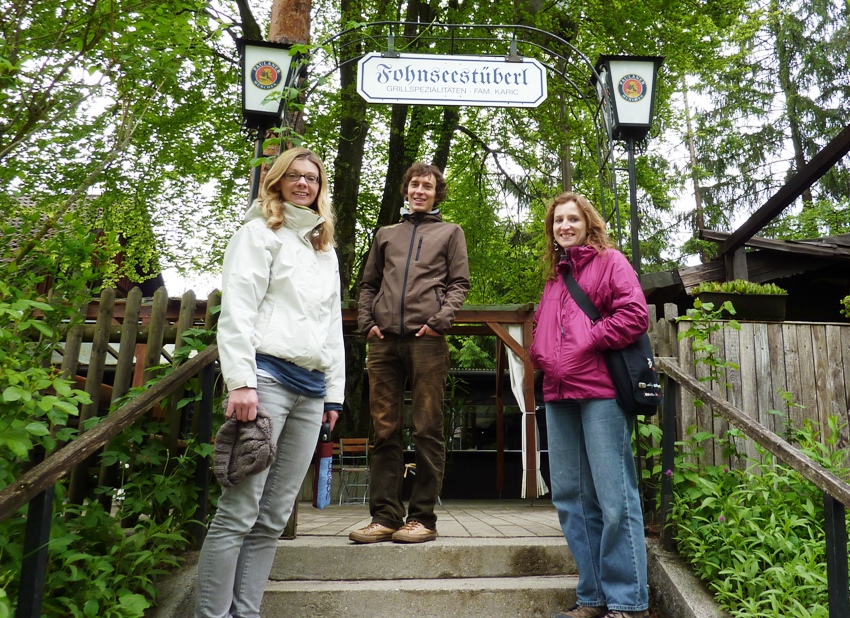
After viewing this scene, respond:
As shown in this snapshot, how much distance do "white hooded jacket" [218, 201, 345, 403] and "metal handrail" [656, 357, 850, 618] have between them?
1.55m

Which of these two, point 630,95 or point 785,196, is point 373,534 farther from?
point 785,196

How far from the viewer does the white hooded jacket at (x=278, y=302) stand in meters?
2.06

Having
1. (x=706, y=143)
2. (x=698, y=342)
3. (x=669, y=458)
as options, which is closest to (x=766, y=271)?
(x=698, y=342)

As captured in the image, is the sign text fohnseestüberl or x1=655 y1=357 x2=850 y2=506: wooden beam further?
the sign text fohnseestüberl

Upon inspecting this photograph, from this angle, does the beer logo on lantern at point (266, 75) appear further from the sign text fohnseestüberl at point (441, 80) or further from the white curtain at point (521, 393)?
the white curtain at point (521, 393)

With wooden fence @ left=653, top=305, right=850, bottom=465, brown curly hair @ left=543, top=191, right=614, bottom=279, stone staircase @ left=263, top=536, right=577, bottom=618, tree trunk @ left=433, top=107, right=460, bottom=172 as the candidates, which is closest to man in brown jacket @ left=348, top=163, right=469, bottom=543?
stone staircase @ left=263, top=536, right=577, bottom=618

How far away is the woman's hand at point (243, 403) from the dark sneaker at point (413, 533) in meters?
1.28

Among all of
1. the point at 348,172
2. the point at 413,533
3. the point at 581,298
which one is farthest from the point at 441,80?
the point at 348,172

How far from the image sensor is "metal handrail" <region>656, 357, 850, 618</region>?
204 cm

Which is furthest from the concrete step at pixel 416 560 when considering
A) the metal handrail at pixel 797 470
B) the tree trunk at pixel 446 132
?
the tree trunk at pixel 446 132

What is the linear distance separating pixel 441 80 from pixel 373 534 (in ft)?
7.99

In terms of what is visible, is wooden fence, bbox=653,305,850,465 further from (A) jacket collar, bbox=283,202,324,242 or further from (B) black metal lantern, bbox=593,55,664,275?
(A) jacket collar, bbox=283,202,324,242

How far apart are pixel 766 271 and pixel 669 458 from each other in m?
6.40

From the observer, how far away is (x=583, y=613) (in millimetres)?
2516
